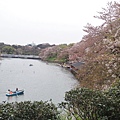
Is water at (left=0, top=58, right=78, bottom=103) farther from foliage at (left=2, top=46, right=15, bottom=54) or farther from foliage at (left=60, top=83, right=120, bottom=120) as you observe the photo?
foliage at (left=2, top=46, right=15, bottom=54)

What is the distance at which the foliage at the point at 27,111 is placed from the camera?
121 inches

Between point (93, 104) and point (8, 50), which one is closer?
point (93, 104)

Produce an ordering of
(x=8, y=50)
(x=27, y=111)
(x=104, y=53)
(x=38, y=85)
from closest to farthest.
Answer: (x=27, y=111), (x=104, y=53), (x=38, y=85), (x=8, y=50)

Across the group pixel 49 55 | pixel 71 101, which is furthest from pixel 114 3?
pixel 49 55

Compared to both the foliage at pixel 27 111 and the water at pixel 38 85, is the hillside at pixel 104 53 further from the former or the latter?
the water at pixel 38 85

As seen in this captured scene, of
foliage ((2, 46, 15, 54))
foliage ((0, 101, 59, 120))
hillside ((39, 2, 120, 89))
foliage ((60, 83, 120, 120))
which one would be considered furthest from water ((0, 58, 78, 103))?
foliage ((2, 46, 15, 54))

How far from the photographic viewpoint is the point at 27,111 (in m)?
3.18

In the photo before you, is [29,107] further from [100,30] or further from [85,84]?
[100,30]

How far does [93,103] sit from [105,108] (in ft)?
0.79

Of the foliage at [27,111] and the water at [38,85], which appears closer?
the foliage at [27,111]

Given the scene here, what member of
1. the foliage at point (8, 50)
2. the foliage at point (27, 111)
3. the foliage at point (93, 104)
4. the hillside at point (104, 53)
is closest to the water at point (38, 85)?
the hillside at point (104, 53)

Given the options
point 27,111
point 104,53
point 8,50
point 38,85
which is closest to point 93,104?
→ point 27,111

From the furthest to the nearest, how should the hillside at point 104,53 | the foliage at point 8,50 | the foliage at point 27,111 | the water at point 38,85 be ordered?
the foliage at point 8,50 → the water at point 38,85 → the hillside at point 104,53 → the foliage at point 27,111

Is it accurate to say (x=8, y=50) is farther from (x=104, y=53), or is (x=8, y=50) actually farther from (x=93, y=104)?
(x=93, y=104)
